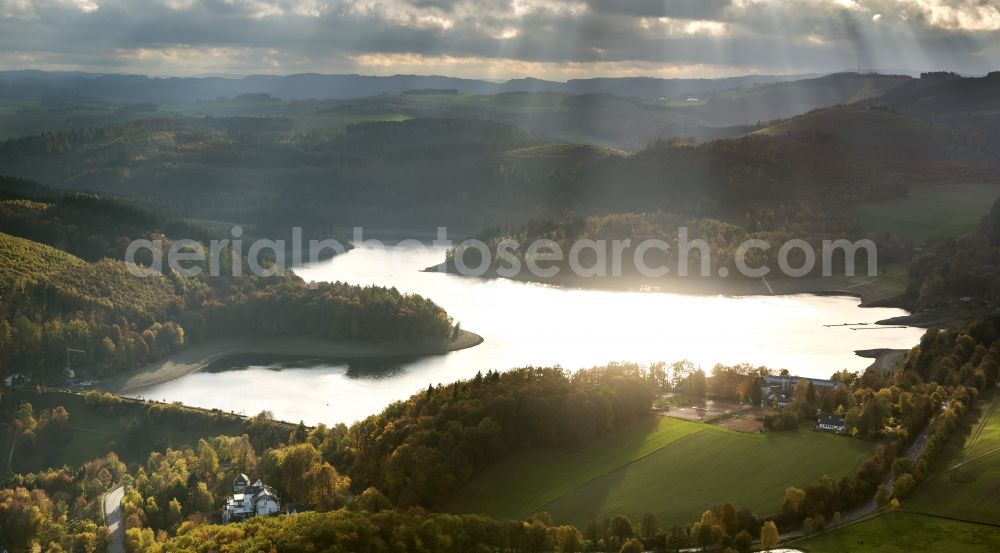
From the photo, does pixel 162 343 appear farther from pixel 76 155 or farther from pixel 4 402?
pixel 76 155

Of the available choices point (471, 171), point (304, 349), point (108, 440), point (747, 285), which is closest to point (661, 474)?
point (108, 440)

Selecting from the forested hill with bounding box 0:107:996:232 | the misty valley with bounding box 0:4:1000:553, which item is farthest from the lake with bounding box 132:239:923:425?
the forested hill with bounding box 0:107:996:232

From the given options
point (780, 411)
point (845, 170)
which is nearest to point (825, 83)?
point (845, 170)

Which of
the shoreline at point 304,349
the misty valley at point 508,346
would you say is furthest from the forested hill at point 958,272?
the shoreline at point 304,349

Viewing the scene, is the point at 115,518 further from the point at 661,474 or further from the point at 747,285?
the point at 747,285

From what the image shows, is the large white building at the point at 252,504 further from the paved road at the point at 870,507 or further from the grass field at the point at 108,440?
the paved road at the point at 870,507
